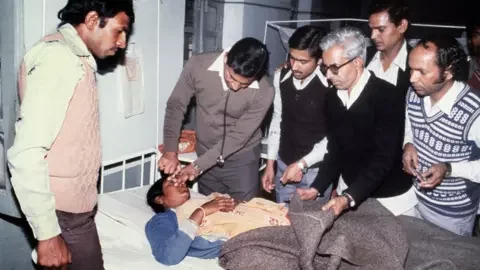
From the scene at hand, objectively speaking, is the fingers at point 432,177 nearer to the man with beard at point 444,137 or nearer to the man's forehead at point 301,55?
the man with beard at point 444,137

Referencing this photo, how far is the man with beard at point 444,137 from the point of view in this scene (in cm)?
223

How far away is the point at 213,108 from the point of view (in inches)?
128

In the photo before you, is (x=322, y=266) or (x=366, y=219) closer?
(x=322, y=266)

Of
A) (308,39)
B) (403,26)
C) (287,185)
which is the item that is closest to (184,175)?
(287,185)

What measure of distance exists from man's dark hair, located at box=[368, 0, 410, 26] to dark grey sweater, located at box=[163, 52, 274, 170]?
1.02 m

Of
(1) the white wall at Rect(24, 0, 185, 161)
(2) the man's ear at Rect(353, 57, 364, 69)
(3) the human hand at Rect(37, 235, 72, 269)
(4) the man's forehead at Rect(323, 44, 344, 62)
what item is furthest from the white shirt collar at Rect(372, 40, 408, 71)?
(3) the human hand at Rect(37, 235, 72, 269)

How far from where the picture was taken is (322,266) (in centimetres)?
200

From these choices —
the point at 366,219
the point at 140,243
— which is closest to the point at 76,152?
the point at 140,243

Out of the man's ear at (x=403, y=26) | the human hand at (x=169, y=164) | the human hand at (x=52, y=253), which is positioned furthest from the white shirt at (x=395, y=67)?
the human hand at (x=52, y=253)

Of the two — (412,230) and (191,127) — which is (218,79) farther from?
(191,127)

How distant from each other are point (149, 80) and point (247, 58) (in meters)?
1.36

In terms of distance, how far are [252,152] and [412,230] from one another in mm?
1483

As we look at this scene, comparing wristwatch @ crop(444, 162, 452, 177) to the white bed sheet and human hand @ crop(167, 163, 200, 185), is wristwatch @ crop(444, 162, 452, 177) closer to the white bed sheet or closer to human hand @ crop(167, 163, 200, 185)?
the white bed sheet

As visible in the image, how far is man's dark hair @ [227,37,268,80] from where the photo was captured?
2822 millimetres
